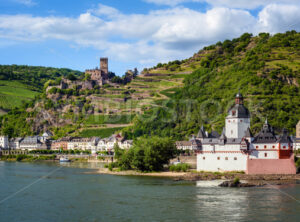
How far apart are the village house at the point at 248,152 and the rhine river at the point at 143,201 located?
5925 mm

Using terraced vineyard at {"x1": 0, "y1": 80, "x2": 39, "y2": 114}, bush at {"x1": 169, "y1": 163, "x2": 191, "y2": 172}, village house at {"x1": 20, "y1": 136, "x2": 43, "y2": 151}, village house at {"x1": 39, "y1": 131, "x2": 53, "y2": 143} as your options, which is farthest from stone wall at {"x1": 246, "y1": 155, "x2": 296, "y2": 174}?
terraced vineyard at {"x1": 0, "y1": 80, "x2": 39, "y2": 114}

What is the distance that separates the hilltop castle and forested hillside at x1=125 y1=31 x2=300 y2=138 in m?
36.5

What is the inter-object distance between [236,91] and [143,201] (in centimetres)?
7121

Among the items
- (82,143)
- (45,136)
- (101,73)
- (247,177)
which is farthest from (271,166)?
(101,73)

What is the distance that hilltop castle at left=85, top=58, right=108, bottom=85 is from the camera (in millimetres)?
166250

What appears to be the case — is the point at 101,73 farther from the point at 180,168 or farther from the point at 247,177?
A: the point at 247,177

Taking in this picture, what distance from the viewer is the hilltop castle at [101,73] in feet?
545

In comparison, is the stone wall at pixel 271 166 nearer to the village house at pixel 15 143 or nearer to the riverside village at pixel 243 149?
the riverside village at pixel 243 149

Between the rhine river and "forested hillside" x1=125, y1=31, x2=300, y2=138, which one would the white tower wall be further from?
"forested hillside" x1=125, y1=31, x2=300, y2=138

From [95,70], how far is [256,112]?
91.8m

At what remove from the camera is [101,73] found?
559 ft

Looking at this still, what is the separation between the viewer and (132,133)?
117875mm

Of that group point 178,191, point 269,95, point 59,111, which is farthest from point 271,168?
point 59,111

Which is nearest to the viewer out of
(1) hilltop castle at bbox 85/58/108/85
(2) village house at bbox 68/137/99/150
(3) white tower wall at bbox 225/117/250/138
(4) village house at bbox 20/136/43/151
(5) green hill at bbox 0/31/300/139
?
(3) white tower wall at bbox 225/117/250/138
